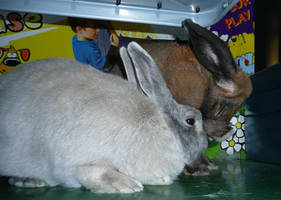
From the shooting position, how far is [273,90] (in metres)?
1.72

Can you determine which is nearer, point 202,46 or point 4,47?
point 202,46

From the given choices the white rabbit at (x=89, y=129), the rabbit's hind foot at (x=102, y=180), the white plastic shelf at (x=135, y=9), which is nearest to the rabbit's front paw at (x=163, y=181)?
the white rabbit at (x=89, y=129)

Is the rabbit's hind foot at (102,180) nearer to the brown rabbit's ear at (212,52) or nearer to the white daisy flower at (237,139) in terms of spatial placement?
the brown rabbit's ear at (212,52)

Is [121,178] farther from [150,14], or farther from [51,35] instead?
[51,35]

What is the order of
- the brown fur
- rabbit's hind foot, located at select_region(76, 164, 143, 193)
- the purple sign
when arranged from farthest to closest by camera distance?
the purple sign, the brown fur, rabbit's hind foot, located at select_region(76, 164, 143, 193)

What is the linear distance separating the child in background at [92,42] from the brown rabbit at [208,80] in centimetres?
56

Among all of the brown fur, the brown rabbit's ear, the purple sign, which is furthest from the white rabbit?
the purple sign

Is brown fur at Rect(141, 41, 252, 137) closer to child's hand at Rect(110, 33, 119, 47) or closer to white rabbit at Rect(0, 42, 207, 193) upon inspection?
white rabbit at Rect(0, 42, 207, 193)

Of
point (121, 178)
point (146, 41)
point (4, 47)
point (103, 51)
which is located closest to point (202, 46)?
point (146, 41)

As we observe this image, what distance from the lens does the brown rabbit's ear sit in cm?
122

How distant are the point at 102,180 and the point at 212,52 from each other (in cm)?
80

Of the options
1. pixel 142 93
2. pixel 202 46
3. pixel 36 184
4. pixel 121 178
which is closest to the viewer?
pixel 121 178

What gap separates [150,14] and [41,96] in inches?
31.4

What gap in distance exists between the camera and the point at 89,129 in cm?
92
